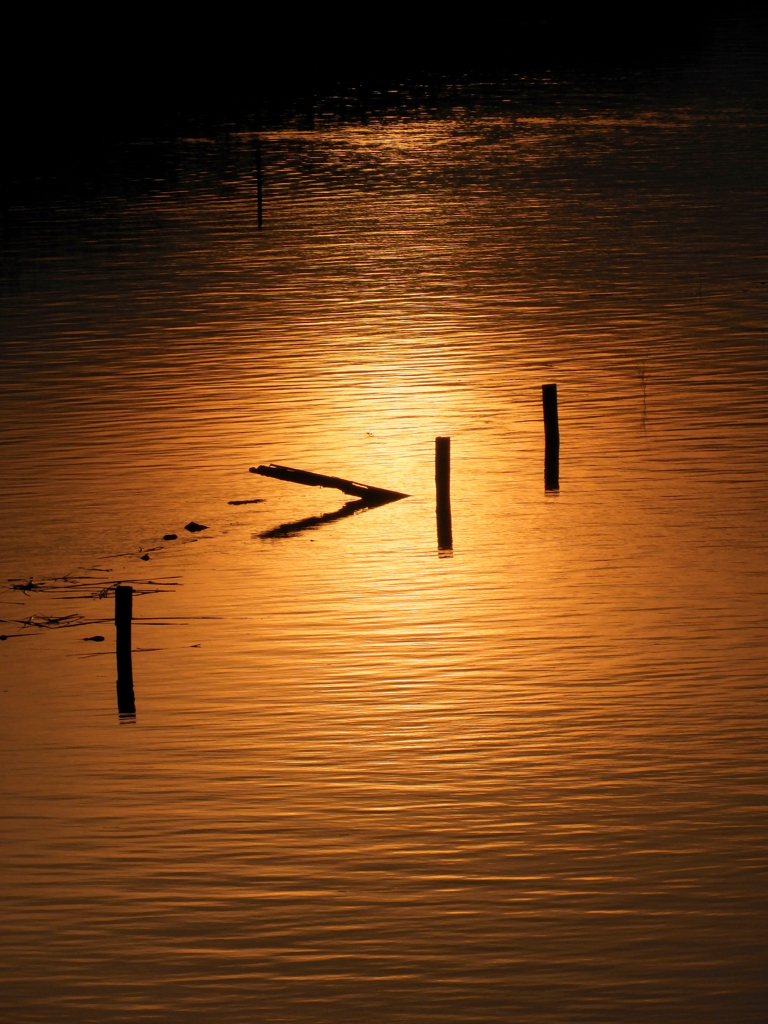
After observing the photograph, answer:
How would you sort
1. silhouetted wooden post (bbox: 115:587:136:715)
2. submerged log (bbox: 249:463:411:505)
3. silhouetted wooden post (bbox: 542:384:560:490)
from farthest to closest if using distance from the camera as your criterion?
1. silhouetted wooden post (bbox: 542:384:560:490)
2. submerged log (bbox: 249:463:411:505)
3. silhouetted wooden post (bbox: 115:587:136:715)

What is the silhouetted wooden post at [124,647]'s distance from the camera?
26.0m

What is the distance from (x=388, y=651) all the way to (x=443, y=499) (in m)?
6.34

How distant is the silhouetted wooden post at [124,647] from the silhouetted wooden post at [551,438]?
12257mm

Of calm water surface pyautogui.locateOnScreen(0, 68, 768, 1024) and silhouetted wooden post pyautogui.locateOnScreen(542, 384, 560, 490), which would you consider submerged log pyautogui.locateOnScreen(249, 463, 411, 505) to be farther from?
silhouetted wooden post pyautogui.locateOnScreen(542, 384, 560, 490)

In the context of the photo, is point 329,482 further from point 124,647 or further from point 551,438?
point 124,647

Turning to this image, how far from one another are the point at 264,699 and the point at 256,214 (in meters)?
59.9

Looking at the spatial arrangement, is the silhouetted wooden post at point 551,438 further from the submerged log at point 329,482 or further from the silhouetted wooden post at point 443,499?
the submerged log at point 329,482

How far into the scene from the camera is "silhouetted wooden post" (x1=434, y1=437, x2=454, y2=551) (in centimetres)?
3609

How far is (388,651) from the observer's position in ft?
105

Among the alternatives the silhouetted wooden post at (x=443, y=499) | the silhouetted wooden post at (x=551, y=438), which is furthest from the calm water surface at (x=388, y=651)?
the silhouetted wooden post at (x=443, y=499)

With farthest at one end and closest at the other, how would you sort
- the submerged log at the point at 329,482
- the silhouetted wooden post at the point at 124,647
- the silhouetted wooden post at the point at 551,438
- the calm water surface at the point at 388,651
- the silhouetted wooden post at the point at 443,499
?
the silhouetted wooden post at the point at 551,438 < the submerged log at the point at 329,482 < the silhouetted wooden post at the point at 443,499 < the silhouetted wooden post at the point at 124,647 < the calm water surface at the point at 388,651

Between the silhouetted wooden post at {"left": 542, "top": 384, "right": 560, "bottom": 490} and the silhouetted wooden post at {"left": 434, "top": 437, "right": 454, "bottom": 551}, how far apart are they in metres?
2.31

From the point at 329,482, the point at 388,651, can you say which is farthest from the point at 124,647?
the point at 329,482

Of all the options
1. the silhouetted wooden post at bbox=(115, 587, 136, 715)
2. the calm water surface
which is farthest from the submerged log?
the silhouetted wooden post at bbox=(115, 587, 136, 715)
